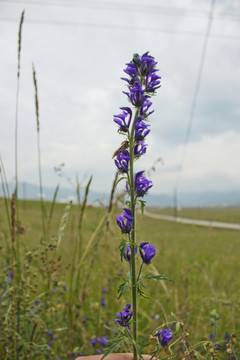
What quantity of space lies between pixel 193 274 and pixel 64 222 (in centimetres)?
549

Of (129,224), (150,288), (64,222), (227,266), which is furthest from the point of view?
(227,266)

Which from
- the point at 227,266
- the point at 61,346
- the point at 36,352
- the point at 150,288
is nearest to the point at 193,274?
the point at 227,266

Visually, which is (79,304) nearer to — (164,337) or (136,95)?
(164,337)

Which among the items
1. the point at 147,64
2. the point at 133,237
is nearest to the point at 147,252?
the point at 133,237

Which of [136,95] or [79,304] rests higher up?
[136,95]

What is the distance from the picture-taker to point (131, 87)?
1.58 meters

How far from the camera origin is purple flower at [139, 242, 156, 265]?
1465 millimetres

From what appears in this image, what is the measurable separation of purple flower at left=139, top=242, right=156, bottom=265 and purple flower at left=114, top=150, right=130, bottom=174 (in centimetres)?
40

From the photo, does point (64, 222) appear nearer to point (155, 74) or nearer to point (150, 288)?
point (155, 74)

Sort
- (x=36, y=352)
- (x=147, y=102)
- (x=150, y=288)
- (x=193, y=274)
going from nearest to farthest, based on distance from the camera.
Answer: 1. (x=147, y=102)
2. (x=36, y=352)
3. (x=150, y=288)
4. (x=193, y=274)

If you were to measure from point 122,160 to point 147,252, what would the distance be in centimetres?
49

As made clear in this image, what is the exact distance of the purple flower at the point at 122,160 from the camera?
148 cm

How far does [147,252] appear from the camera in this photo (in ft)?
4.84

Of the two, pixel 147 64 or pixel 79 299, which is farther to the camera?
pixel 79 299
